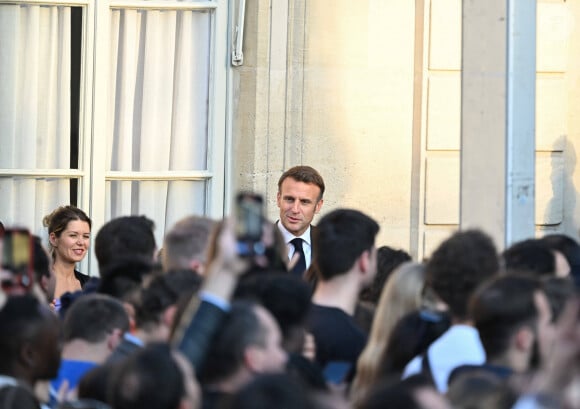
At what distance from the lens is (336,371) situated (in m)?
4.78

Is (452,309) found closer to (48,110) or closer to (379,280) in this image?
(379,280)

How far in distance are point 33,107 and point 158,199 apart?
1035 millimetres

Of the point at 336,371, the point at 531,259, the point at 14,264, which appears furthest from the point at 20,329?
the point at 531,259

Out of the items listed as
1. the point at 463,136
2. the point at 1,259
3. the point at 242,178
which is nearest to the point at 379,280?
the point at 463,136

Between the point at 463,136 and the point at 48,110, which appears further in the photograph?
the point at 48,110

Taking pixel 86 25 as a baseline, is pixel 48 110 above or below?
below

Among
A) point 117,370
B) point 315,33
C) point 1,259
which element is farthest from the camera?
point 315,33

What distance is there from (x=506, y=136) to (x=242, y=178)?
143 inches

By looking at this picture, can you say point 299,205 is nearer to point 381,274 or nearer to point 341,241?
point 381,274

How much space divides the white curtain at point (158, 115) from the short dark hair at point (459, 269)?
489 centimetres

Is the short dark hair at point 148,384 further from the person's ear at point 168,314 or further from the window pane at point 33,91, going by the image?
the window pane at point 33,91

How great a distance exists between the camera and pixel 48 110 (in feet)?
31.2

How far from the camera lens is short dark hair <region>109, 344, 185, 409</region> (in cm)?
350

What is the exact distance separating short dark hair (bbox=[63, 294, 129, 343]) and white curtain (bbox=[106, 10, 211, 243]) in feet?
14.6
